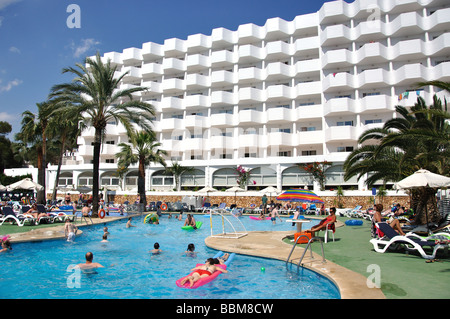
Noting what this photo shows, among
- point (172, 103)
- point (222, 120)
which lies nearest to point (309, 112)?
Result: point (222, 120)

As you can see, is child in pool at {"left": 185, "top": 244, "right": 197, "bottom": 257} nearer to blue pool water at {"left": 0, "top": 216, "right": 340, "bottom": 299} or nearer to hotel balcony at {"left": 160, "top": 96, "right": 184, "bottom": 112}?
blue pool water at {"left": 0, "top": 216, "right": 340, "bottom": 299}

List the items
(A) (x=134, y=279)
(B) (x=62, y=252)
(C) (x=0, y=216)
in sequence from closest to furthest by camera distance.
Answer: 1. (A) (x=134, y=279)
2. (B) (x=62, y=252)
3. (C) (x=0, y=216)

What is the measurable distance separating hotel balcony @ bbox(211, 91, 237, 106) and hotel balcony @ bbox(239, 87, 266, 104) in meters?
1.56

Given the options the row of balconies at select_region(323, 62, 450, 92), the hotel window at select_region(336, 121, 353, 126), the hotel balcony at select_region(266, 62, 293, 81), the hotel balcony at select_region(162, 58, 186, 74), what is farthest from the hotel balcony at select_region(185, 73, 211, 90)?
the hotel window at select_region(336, 121, 353, 126)

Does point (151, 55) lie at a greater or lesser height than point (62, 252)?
greater

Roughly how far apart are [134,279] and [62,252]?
4.59 metres

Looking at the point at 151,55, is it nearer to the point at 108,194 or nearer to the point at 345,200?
the point at 108,194

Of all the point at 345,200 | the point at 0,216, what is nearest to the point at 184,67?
the point at 345,200

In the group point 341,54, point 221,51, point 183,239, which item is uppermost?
point 221,51

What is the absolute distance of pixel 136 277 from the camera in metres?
8.50

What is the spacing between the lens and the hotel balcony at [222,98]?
41000 millimetres

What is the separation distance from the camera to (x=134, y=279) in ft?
27.2

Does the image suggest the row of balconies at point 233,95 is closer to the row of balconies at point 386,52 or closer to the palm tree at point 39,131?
the row of balconies at point 386,52

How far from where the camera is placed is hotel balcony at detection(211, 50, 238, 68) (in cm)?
4188
